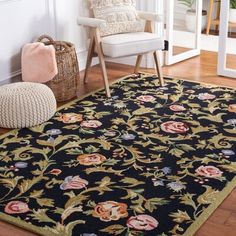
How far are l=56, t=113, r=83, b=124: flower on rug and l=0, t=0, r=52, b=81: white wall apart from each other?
0.65 meters

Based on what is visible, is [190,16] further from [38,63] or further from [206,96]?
[38,63]

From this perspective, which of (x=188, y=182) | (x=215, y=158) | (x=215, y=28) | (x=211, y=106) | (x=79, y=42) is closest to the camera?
(x=188, y=182)

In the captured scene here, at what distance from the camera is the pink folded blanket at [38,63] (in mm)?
3736

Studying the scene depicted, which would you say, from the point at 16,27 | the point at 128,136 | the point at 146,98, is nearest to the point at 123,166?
the point at 128,136

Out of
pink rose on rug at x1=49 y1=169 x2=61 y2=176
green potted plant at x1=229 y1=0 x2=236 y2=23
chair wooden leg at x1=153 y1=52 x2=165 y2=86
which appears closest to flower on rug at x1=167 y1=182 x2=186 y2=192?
pink rose on rug at x1=49 y1=169 x2=61 y2=176

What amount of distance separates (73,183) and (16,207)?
1.13ft

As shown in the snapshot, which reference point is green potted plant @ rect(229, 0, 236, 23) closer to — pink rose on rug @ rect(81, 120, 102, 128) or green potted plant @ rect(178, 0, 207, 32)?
green potted plant @ rect(178, 0, 207, 32)

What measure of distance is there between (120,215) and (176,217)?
0.26 m

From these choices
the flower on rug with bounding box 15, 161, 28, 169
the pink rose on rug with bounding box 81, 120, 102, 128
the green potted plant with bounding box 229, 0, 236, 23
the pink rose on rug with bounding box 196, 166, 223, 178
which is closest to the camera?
the pink rose on rug with bounding box 196, 166, 223, 178

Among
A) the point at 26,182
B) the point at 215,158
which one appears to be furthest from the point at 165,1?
the point at 26,182

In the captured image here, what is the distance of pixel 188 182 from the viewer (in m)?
2.67

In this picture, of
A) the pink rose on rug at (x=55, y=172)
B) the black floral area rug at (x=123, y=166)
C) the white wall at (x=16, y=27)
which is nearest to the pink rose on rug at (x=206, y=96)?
the black floral area rug at (x=123, y=166)

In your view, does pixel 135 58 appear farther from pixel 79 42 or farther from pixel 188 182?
pixel 188 182

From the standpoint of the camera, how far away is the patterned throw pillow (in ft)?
13.6
